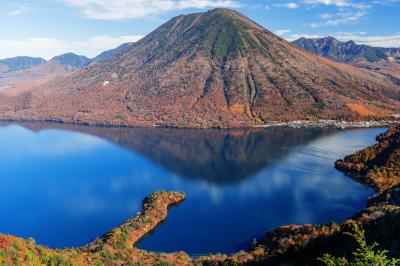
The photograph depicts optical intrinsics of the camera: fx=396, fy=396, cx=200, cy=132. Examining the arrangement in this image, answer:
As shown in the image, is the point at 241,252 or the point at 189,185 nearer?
the point at 241,252

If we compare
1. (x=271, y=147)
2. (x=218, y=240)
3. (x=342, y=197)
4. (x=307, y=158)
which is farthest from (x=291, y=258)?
(x=271, y=147)

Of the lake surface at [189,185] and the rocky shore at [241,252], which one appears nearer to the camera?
the rocky shore at [241,252]

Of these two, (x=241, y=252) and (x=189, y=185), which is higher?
(x=241, y=252)

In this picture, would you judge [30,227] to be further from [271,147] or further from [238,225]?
[271,147]
